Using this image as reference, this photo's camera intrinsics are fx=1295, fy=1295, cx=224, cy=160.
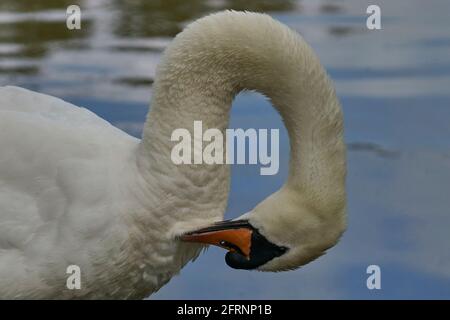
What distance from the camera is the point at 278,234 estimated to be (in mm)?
3725

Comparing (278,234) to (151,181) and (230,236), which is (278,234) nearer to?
(230,236)

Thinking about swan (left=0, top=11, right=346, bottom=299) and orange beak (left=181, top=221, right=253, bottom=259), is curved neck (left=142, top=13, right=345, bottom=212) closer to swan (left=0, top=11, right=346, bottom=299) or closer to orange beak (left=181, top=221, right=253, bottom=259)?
swan (left=0, top=11, right=346, bottom=299)

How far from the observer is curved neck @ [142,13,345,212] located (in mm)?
3693

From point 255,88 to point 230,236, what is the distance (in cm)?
46

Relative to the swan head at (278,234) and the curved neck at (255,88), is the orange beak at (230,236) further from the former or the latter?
the curved neck at (255,88)

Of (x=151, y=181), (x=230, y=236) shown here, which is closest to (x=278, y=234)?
(x=230, y=236)

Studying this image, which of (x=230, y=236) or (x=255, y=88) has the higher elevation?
(x=255, y=88)

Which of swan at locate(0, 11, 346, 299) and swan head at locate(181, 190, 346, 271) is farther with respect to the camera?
swan at locate(0, 11, 346, 299)

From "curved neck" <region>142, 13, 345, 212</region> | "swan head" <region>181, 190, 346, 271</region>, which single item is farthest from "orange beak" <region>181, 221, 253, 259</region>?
"curved neck" <region>142, 13, 345, 212</region>

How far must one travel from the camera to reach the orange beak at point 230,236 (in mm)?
3742

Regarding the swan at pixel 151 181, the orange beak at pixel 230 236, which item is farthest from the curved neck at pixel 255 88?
the orange beak at pixel 230 236

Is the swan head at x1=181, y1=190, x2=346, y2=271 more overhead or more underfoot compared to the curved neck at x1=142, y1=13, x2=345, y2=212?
more underfoot

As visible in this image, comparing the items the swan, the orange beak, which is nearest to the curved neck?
the swan
